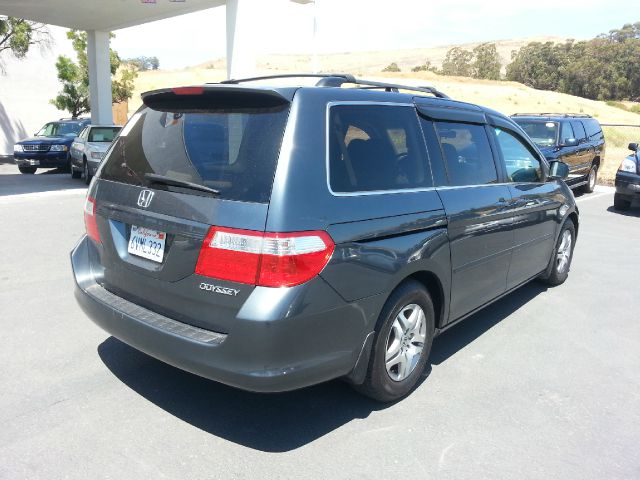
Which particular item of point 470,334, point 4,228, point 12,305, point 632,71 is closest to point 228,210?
point 470,334

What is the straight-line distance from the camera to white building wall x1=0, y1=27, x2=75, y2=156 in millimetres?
25734

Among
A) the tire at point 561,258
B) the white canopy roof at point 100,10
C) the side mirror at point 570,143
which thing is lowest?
the tire at point 561,258

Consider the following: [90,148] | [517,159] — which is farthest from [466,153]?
[90,148]

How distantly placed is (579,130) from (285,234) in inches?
493

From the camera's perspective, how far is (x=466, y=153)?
4.29m

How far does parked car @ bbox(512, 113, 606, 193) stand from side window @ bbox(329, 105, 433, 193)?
8981 mm

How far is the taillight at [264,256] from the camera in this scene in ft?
9.07

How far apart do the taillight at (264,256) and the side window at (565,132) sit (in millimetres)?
11047

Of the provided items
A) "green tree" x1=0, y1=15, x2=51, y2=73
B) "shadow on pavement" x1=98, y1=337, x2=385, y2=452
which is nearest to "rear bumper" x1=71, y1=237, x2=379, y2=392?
"shadow on pavement" x1=98, y1=337, x2=385, y2=452

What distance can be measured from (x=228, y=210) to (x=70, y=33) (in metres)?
25.7

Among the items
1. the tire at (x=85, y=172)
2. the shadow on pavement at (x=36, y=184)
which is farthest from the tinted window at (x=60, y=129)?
the tire at (x=85, y=172)

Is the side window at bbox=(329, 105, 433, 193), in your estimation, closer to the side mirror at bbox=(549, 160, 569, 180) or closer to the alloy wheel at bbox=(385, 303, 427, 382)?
the alloy wheel at bbox=(385, 303, 427, 382)

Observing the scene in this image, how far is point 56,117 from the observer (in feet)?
93.2

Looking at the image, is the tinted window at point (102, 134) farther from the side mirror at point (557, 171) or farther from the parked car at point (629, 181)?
the side mirror at point (557, 171)
